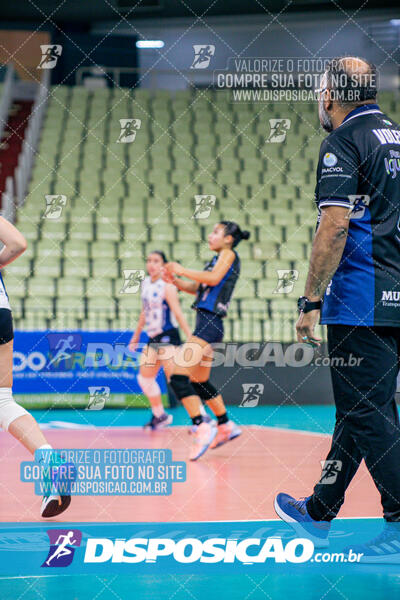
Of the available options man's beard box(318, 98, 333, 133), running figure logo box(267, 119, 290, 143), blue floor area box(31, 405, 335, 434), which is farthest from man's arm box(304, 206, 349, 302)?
running figure logo box(267, 119, 290, 143)

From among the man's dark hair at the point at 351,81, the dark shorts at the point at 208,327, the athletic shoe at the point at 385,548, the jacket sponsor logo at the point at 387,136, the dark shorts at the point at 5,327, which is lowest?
the athletic shoe at the point at 385,548

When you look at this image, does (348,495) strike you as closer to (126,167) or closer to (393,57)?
(126,167)

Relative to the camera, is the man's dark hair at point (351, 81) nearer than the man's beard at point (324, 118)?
Yes

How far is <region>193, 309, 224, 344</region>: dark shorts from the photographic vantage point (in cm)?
807

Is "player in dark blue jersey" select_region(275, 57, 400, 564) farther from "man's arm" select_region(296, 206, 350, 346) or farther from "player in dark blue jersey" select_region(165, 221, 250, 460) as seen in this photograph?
"player in dark blue jersey" select_region(165, 221, 250, 460)

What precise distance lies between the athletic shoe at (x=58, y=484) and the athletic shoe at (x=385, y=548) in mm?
1548

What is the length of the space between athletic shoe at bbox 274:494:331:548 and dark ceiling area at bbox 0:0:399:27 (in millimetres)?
16599

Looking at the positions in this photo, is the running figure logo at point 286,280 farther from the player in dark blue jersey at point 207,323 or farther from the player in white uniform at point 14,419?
A: the player in white uniform at point 14,419

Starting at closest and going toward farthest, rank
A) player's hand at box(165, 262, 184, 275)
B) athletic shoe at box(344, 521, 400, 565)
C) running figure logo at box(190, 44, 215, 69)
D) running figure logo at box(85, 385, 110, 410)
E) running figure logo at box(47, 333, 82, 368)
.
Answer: athletic shoe at box(344, 521, 400, 565) < player's hand at box(165, 262, 184, 275) < running figure logo at box(190, 44, 215, 69) < running figure logo at box(85, 385, 110, 410) < running figure logo at box(47, 333, 82, 368)

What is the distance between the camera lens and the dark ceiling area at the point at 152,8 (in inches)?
786

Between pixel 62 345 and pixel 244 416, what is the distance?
2709 mm

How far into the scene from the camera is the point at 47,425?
10562mm

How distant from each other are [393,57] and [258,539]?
19.5 m

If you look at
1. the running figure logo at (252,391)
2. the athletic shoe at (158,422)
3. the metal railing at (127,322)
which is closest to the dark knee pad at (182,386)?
the athletic shoe at (158,422)
